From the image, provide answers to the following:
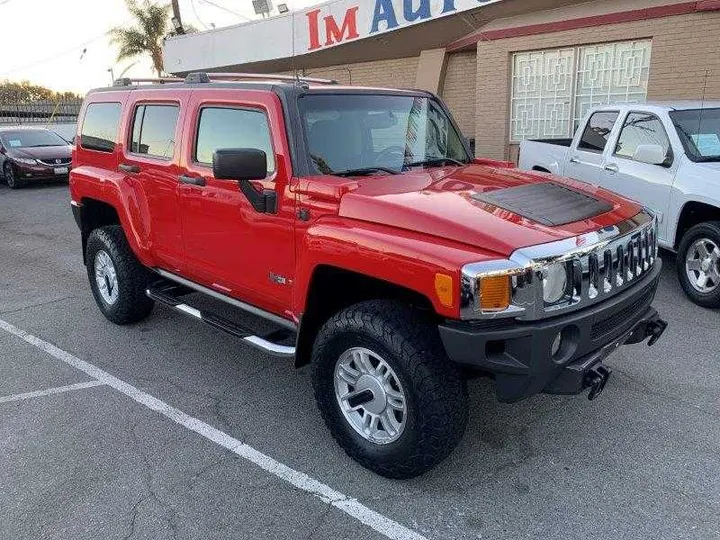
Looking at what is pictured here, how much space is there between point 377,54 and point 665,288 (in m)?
9.47

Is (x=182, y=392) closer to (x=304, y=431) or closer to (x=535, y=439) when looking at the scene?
(x=304, y=431)

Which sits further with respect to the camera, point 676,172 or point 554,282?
point 676,172

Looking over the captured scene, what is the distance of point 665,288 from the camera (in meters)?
6.00

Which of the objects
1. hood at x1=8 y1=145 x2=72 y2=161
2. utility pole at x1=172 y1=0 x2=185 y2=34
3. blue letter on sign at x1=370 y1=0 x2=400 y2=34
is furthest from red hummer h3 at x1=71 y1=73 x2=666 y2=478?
utility pole at x1=172 y1=0 x2=185 y2=34

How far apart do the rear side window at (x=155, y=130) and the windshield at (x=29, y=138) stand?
1297 cm

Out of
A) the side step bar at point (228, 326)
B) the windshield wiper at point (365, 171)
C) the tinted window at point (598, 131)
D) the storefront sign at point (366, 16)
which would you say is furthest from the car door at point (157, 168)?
the storefront sign at point (366, 16)

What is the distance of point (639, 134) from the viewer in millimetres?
6297

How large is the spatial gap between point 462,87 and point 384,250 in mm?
10452

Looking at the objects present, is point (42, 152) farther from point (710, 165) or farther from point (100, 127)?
point (710, 165)

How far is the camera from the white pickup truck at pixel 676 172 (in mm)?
5441

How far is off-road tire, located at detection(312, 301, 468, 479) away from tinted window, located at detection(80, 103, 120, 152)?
311 cm

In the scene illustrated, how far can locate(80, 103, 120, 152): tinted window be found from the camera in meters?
5.08

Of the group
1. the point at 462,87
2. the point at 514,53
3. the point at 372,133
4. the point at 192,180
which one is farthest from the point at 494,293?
the point at 462,87

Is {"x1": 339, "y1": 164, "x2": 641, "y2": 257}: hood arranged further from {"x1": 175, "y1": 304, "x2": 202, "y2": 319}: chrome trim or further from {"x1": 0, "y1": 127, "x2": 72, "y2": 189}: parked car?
{"x1": 0, "y1": 127, "x2": 72, "y2": 189}: parked car
